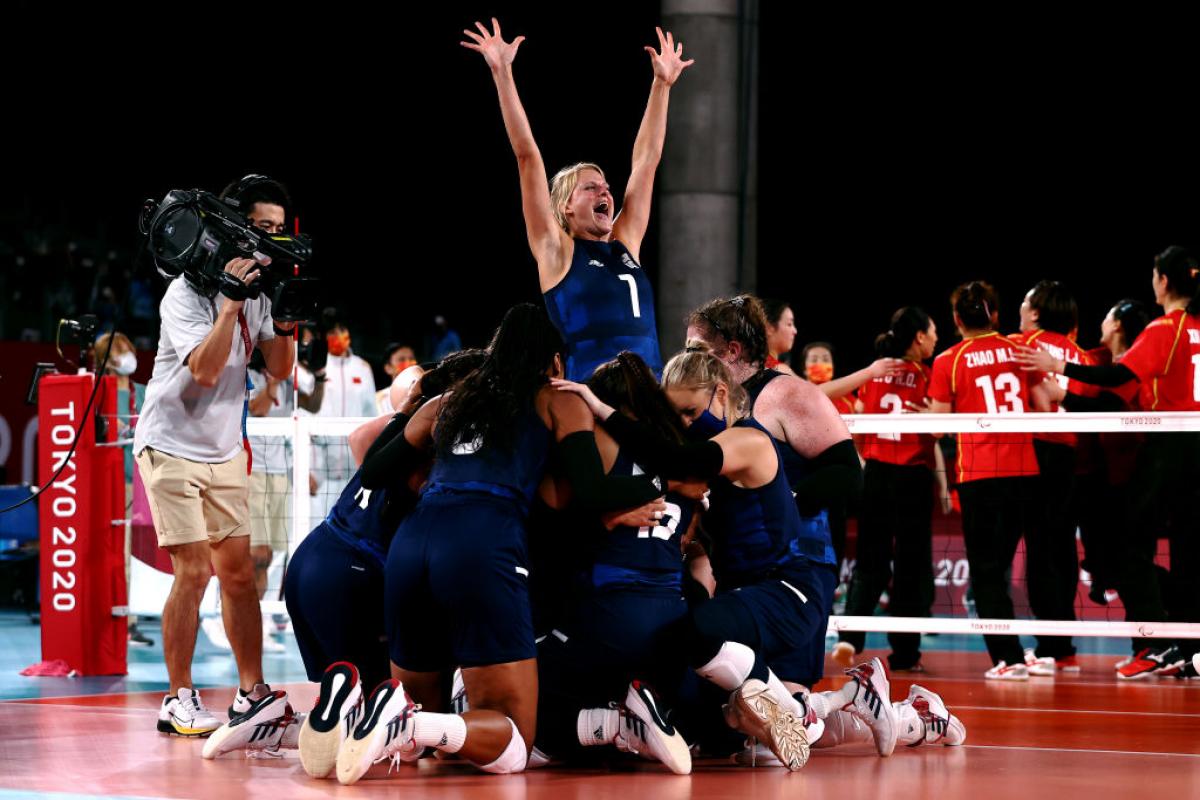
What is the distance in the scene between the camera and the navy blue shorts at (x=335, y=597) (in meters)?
4.51

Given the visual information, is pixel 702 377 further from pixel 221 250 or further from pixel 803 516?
pixel 221 250

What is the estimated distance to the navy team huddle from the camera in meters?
4.04

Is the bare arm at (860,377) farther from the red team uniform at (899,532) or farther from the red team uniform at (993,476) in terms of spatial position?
the red team uniform at (993,476)

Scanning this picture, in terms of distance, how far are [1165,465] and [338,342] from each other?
638 cm

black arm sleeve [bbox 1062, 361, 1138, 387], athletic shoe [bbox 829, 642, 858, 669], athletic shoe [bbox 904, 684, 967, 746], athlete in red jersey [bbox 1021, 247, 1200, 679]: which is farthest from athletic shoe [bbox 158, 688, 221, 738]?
black arm sleeve [bbox 1062, 361, 1138, 387]

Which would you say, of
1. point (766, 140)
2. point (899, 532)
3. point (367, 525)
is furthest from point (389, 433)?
point (766, 140)

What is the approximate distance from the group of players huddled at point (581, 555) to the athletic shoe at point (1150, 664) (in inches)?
119

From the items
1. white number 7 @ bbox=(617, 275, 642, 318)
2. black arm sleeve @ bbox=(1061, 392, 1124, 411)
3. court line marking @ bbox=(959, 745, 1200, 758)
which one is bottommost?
court line marking @ bbox=(959, 745, 1200, 758)

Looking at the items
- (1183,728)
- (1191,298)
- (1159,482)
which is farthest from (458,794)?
(1191,298)

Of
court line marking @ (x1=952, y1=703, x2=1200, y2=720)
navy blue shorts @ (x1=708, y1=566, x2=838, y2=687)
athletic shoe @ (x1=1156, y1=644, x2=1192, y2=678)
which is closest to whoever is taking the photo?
navy blue shorts @ (x1=708, y1=566, x2=838, y2=687)

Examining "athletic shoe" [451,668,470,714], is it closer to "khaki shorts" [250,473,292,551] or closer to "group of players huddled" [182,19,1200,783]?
"group of players huddled" [182,19,1200,783]

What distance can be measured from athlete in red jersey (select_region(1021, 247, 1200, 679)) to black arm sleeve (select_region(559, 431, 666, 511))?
3780 mm

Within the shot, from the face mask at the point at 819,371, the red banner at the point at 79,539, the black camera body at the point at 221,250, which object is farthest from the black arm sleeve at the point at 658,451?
the face mask at the point at 819,371

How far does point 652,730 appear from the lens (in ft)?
13.6
